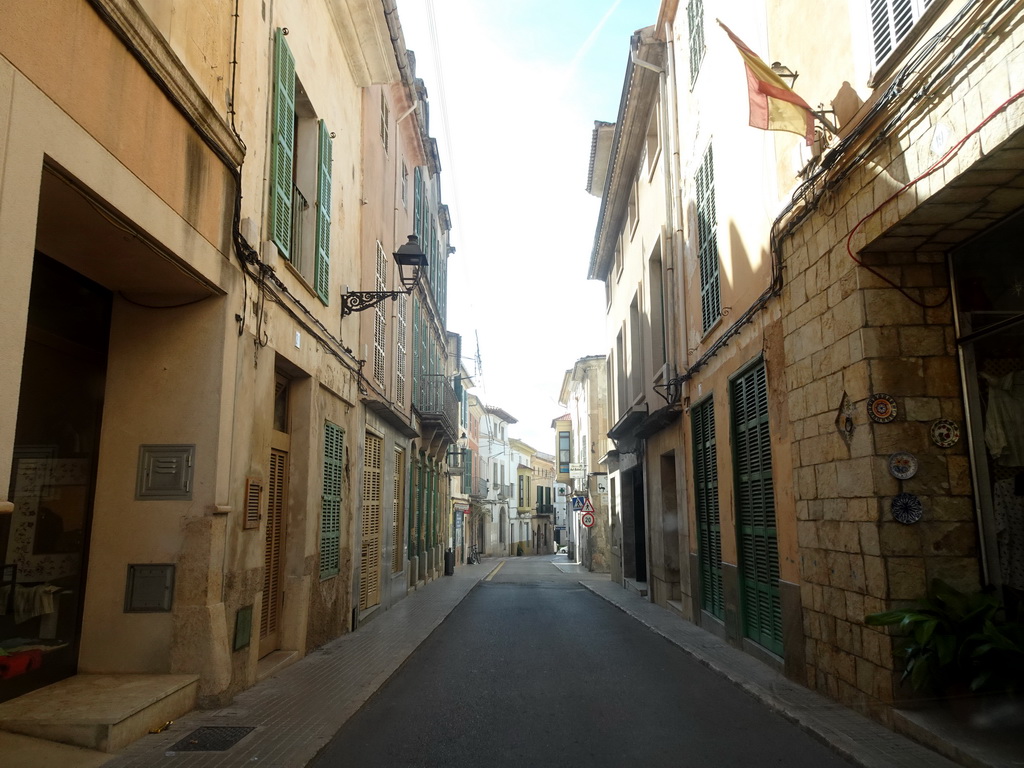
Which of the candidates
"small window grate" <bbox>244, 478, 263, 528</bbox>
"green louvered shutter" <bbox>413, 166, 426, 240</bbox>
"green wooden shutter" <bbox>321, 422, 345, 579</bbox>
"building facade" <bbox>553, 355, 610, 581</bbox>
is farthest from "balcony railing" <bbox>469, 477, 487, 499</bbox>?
"small window grate" <bbox>244, 478, 263, 528</bbox>

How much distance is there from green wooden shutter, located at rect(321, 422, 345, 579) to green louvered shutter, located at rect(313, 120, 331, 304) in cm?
179

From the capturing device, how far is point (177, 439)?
6.39 meters

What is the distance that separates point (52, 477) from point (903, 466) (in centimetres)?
631

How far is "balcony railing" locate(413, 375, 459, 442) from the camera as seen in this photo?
20.1 meters

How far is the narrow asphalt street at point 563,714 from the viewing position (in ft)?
17.0

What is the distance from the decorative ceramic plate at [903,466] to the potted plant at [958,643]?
2.51ft

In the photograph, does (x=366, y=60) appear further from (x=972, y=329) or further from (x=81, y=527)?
(x=972, y=329)

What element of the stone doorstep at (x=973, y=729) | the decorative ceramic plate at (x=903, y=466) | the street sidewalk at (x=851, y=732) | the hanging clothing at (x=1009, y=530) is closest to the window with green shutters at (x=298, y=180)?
the decorative ceramic plate at (x=903, y=466)

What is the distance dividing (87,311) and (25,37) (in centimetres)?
288

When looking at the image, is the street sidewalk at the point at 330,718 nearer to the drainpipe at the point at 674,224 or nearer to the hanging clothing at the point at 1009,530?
the hanging clothing at the point at 1009,530

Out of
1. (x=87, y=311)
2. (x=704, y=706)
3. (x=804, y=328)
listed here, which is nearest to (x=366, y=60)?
(x=87, y=311)

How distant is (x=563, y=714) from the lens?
630 centimetres

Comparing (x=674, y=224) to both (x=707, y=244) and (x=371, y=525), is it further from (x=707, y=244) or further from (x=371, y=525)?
(x=371, y=525)

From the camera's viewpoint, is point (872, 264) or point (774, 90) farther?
point (774, 90)
